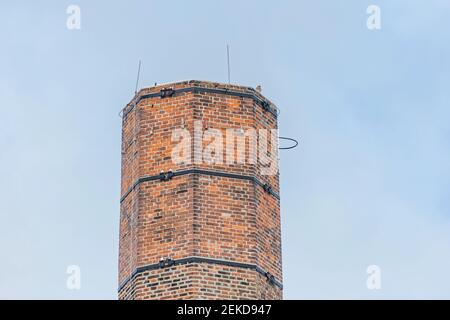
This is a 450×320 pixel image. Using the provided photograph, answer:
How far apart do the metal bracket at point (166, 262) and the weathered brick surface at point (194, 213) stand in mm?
69

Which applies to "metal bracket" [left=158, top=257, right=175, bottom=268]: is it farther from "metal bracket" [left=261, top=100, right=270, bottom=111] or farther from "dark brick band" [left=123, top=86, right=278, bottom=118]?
"metal bracket" [left=261, top=100, right=270, bottom=111]

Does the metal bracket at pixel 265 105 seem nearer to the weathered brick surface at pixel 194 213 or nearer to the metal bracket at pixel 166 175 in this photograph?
the weathered brick surface at pixel 194 213

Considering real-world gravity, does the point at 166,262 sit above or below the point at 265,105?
below

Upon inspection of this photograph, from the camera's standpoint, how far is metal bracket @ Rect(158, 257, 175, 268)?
21.0 metres

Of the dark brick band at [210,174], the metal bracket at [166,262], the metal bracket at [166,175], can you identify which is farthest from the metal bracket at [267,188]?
the metal bracket at [166,262]

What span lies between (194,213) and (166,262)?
2.85 feet

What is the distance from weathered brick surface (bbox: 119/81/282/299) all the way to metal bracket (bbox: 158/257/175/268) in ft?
0.23

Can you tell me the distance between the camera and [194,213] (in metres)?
21.2

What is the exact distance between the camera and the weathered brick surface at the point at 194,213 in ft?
68.8

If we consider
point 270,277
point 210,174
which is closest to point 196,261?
point 270,277

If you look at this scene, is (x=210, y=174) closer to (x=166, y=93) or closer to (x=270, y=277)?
(x=166, y=93)

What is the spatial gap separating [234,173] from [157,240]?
162 cm
